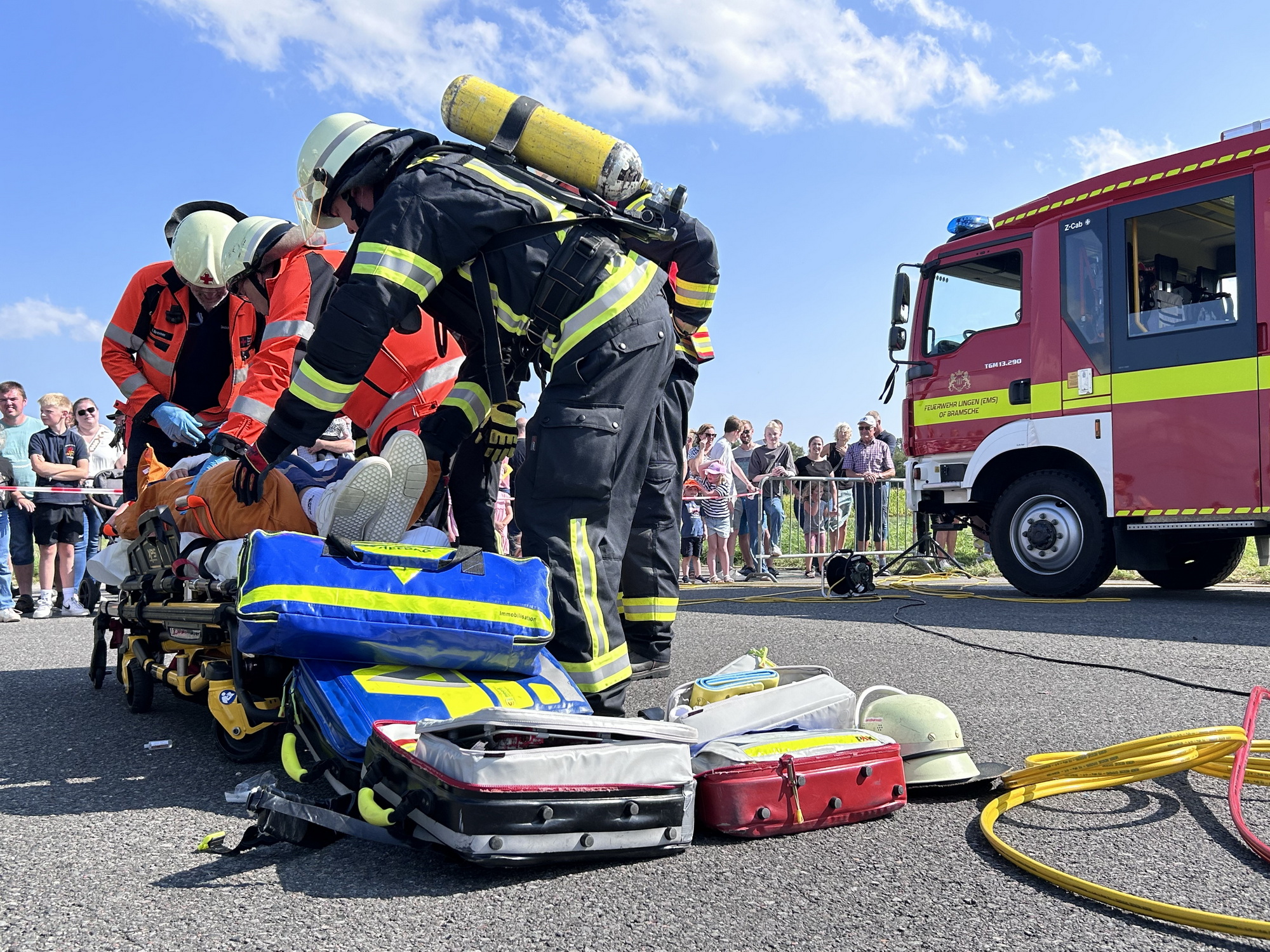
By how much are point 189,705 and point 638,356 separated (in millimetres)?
2309

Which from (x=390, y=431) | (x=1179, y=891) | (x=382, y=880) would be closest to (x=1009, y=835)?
(x=1179, y=891)

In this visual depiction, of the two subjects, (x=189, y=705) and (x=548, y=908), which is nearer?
(x=548, y=908)

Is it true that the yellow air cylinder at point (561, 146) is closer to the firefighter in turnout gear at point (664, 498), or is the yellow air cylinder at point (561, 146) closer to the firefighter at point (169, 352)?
the firefighter in turnout gear at point (664, 498)

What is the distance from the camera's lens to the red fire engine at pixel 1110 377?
6703 millimetres

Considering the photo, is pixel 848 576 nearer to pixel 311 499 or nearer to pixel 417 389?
pixel 417 389

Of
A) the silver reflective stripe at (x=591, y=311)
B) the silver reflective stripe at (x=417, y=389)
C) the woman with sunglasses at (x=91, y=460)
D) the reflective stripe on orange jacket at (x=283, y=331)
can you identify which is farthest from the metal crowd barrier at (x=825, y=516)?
the silver reflective stripe at (x=591, y=311)

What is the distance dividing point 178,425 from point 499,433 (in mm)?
2196

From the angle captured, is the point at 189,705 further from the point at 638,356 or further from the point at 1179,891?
the point at 1179,891

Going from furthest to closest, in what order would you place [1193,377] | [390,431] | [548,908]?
[1193,377] < [390,431] < [548,908]

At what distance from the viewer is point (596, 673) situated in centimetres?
287

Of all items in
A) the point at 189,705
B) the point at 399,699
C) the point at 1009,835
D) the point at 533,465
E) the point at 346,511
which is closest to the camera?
the point at 1009,835

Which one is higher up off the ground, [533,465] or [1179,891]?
[533,465]

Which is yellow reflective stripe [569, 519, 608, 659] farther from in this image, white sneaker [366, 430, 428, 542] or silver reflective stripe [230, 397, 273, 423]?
silver reflective stripe [230, 397, 273, 423]

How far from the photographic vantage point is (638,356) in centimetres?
302
